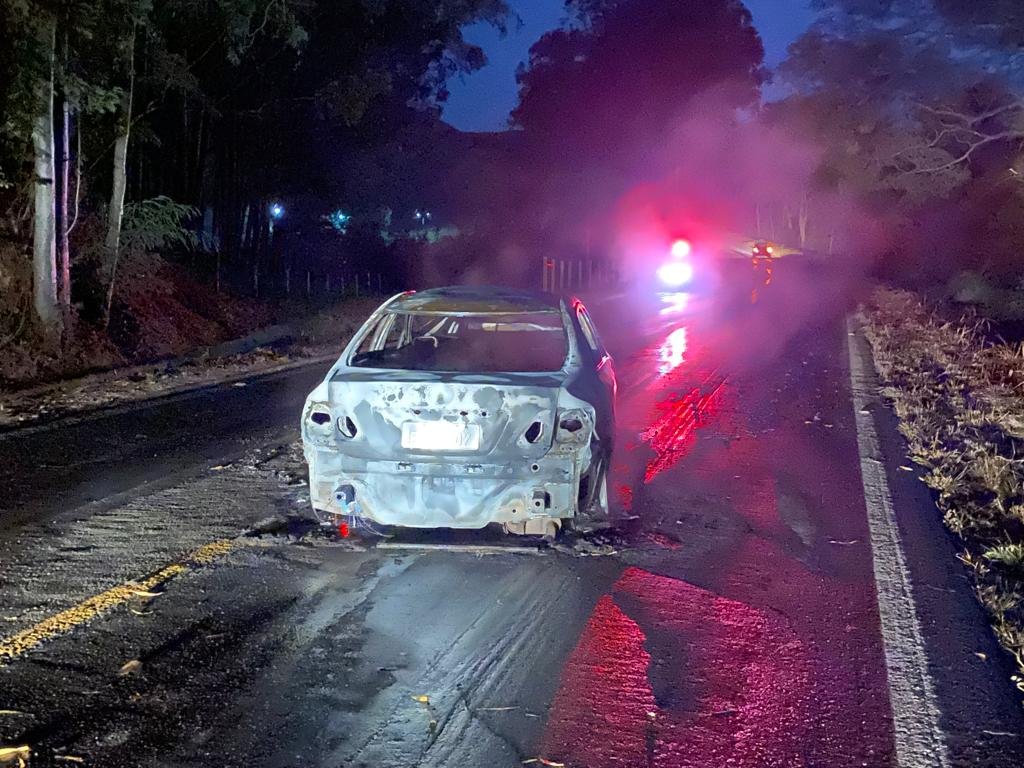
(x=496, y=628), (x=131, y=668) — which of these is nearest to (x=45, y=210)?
(x=131, y=668)

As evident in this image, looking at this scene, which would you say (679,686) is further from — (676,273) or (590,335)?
(676,273)

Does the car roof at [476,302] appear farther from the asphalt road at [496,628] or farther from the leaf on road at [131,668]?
the leaf on road at [131,668]

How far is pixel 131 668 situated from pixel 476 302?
11.1 feet

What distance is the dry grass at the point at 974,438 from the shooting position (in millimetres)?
5543

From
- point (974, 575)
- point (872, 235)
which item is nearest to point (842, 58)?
point (974, 575)

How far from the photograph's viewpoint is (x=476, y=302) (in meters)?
6.70

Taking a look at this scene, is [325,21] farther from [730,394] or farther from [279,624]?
[279,624]

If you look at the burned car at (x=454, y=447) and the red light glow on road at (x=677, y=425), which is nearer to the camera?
the burned car at (x=454, y=447)

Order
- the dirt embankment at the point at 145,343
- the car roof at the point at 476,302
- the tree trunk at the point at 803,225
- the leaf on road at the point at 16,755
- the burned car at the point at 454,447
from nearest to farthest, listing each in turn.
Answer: the leaf on road at the point at 16,755 < the burned car at the point at 454,447 < the car roof at the point at 476,302 < the dirt embankment at the point at 145,343 < the tree trunk at the point at 803,225

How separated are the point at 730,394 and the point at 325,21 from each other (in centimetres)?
1342

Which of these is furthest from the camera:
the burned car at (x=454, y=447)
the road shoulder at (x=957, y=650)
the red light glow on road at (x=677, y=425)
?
the red light glow on road at (x=677, y=425)

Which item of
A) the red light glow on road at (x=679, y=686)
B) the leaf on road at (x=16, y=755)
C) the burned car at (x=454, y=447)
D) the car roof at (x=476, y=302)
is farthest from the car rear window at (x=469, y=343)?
the leaf on road at (x=16, y=755)

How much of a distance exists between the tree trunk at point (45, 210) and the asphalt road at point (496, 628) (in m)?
5.66

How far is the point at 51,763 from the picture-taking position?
11.3 ft
